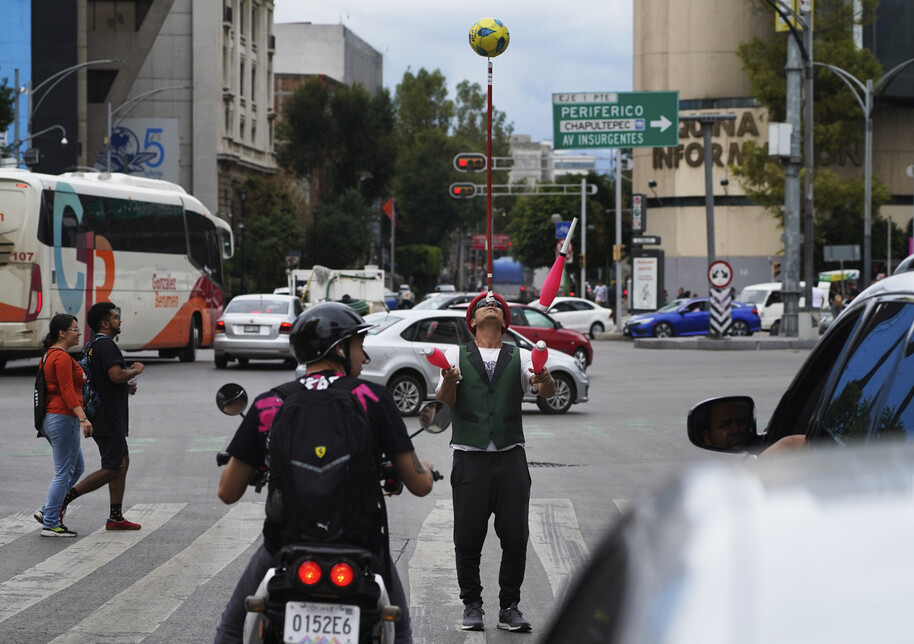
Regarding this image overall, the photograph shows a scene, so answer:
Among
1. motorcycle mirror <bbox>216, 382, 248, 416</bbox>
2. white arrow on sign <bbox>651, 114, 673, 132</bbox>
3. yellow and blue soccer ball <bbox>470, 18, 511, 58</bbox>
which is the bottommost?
motorcycle mirror <bbox>216, 382, 248, 416</bbox>

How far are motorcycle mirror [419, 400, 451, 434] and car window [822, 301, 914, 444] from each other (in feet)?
4.90

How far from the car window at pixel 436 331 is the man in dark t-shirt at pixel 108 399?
9398 millimetres

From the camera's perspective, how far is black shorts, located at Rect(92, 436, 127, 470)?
958cm

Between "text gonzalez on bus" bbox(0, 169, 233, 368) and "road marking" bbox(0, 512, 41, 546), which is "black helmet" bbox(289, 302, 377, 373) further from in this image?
"text gonzalez on bus" bbox(0, 169, 233, 368)

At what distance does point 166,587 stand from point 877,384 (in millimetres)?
5275

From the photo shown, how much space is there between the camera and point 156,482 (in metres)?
12.5

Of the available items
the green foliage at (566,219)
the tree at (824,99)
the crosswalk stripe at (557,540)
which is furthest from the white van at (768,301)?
the crosswalk stripe at (557,540)

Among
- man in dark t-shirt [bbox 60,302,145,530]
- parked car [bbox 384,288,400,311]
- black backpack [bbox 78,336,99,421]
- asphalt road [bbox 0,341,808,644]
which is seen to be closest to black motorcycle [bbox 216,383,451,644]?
asphalt road [bbox 0,341,808,644]

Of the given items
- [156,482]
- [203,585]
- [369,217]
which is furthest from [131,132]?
[203,585]

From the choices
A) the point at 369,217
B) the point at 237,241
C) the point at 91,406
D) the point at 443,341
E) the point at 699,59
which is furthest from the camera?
the point at 369,217

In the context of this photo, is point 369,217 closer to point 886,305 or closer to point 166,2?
point 166,2

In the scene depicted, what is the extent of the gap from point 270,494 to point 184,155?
237ft

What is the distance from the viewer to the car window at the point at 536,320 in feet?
82.5

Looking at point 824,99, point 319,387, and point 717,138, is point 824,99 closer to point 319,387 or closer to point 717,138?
point 717,138
